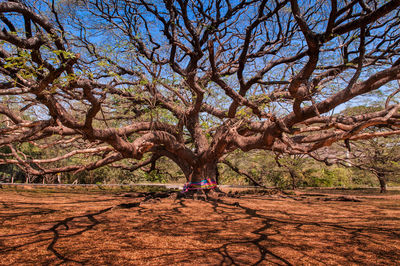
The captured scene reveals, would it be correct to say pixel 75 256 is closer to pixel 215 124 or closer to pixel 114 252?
→ pixel 114 252

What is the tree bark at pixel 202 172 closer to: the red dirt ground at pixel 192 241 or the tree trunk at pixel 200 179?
the tree trunk at pixel 200 179

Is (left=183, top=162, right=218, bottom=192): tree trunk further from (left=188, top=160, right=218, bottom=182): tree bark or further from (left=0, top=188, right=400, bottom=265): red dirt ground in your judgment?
(left=0, top=188, right=400, bottom=265): red dirt ground

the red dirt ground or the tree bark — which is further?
the tree bark

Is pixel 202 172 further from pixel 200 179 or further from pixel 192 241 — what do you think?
pixel 192 241

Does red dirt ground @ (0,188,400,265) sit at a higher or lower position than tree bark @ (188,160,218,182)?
lower

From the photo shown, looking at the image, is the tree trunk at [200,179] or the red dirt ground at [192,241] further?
the tree trunk at [200,179]

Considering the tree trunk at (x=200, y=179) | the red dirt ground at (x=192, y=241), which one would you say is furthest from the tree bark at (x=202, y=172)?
the red dirt ground at (x=192, y=241)

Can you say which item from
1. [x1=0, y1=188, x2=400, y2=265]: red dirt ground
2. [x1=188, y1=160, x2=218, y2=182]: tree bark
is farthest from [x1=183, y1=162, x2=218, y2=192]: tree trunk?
[x1=0, y1=188, x2=400, y2=265]: red dirt ground

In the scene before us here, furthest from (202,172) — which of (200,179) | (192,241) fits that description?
(192,241)

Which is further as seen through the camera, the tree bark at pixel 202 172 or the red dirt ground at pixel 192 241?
the tree bark at pixel 202 172

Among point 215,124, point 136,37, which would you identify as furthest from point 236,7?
point 215,124

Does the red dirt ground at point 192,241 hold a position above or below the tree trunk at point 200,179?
below

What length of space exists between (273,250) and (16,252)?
243 centimetres

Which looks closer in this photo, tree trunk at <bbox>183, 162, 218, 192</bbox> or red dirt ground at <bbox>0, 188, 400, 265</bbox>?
red dirt ground at <bbox>0, 188, 400, 265</bbox>
